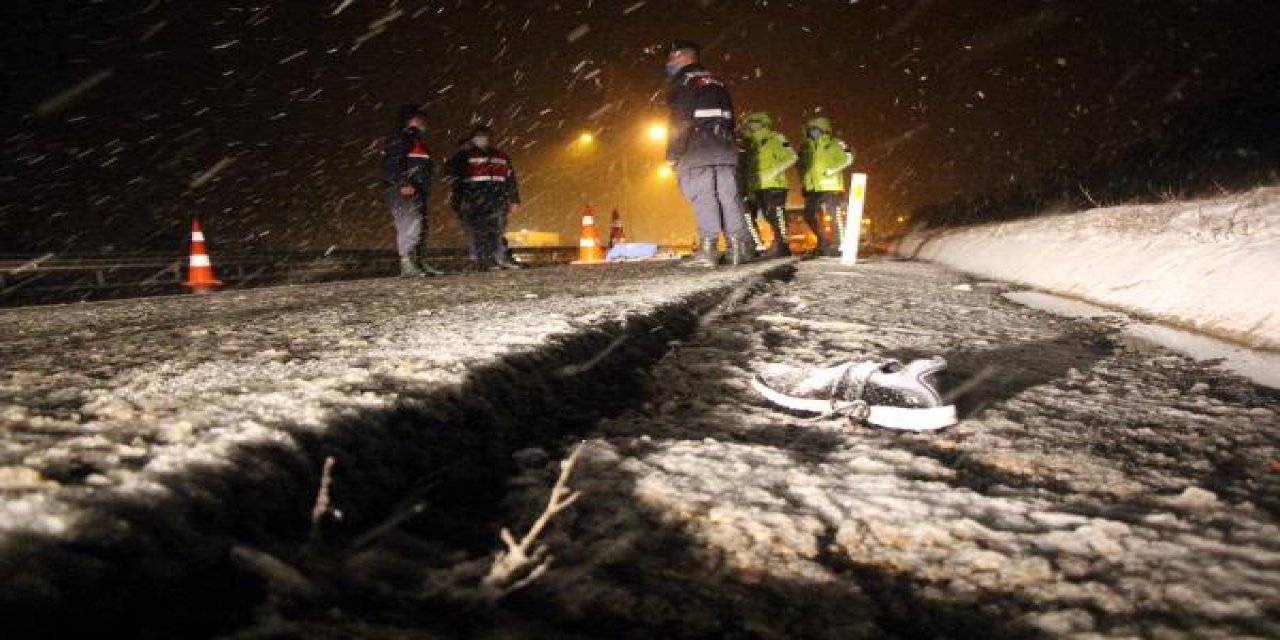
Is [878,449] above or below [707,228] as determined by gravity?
below

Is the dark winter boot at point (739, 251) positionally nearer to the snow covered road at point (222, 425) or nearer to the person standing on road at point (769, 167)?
the person standing on road at point (769, 167)

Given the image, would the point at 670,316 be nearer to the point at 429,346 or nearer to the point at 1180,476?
the point at 429,346

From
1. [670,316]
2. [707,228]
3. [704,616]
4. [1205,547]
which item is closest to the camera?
[704,616]

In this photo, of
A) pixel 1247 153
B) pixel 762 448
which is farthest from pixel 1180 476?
pixel 1247 153

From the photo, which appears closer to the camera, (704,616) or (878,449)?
(704,616)

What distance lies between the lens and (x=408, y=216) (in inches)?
311

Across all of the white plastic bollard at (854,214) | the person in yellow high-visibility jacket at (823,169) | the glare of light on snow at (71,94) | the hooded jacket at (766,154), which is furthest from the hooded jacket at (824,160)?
the glare of light on snow at (71,94)

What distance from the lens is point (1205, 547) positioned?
3.96ft

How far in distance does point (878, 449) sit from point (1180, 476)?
2.12 ft

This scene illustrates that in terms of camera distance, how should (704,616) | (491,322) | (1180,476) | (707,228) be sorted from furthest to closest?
(707,228), (491,322), (1180,476), (704,616)

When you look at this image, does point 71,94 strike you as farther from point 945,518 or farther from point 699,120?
point 945,518

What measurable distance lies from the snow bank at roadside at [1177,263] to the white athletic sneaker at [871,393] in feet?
6.42

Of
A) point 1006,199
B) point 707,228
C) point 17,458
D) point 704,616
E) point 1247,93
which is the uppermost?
point 1247,93

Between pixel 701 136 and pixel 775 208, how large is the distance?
3.22 meters
